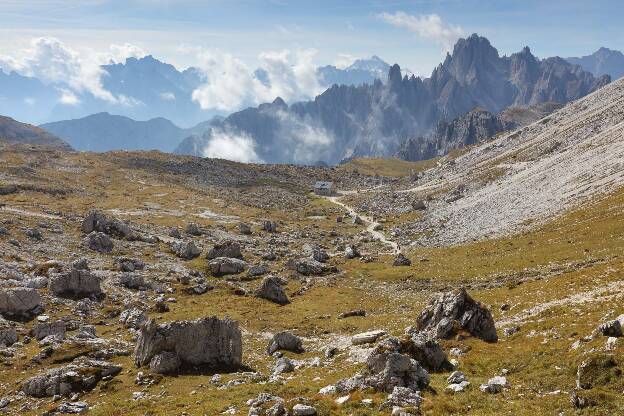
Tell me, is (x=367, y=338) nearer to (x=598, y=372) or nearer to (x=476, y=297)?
(x=476, y=297)

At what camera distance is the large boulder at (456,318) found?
1598 inches

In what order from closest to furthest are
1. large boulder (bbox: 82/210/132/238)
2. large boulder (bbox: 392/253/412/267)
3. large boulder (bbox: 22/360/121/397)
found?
1. large boulder (bbox: 22/360/121/397)
2. large boulder (bbox: 392/253/412/267)
3. large boulder (bbox: 82/210/132/238)

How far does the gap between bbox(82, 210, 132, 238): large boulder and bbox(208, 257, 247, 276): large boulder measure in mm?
23399

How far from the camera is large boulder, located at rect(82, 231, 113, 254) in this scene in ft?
286

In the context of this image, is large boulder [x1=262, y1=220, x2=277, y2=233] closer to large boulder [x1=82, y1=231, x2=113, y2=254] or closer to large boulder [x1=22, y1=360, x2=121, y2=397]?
large boulder [x1=82, y1=231, x2=113, y2=254]

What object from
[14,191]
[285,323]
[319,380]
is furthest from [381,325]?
[14,191]

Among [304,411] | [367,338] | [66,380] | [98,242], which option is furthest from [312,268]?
[304,411]

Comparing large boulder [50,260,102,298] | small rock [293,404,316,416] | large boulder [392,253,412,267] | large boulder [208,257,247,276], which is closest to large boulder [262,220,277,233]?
large boulder [208,257,247,276]

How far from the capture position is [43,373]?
38469 mm

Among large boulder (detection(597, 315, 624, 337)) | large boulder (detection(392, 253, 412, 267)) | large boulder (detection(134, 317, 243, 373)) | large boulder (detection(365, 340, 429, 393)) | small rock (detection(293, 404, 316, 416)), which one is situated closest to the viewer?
small rock (detection(293, 404, 316, 416))

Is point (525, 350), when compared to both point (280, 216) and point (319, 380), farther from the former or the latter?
point (280, 216)

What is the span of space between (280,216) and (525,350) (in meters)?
135

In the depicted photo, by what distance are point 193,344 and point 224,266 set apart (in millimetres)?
46667

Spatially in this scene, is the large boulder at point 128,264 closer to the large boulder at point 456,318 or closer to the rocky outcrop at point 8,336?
the rocky outcrop at point 8,336
